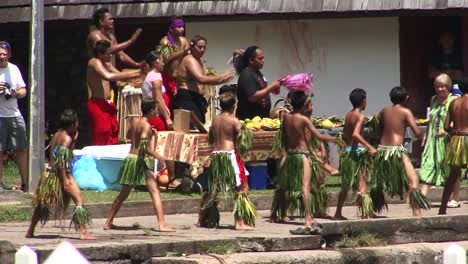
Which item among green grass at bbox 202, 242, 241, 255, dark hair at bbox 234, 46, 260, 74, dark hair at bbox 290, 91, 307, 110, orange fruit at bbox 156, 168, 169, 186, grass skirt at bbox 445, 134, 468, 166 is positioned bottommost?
green grass at bbox 202, 242, 241, 255

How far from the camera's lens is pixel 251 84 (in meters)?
16.0

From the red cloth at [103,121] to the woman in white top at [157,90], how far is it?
0.49m

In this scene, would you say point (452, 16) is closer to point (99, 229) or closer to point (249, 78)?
point (249, 78)

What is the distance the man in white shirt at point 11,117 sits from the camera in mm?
15414

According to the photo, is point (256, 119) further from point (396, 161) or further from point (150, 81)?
point (396, 161)

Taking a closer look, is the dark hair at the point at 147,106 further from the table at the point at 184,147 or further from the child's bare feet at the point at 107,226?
the table at the point at 184,147

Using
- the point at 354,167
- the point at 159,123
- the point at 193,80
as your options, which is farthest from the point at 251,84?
the point at 354,167

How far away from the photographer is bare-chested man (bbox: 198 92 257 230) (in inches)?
530


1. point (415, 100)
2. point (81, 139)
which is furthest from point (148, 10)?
point (415, 100)

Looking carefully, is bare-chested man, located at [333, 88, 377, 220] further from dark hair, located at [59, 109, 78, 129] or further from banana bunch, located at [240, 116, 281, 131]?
dark hair, located at [59, 109, 78, 129]

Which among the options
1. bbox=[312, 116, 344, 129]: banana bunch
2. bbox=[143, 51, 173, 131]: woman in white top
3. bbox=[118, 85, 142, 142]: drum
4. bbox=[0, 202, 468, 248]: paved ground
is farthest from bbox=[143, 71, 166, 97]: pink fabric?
bbox=[312, 116, 344, 129]: banana bunch

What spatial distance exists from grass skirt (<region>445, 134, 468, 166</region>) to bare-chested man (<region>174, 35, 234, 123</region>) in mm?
2979

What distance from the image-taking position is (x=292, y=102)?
46.4 ft

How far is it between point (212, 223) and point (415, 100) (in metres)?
6.58
